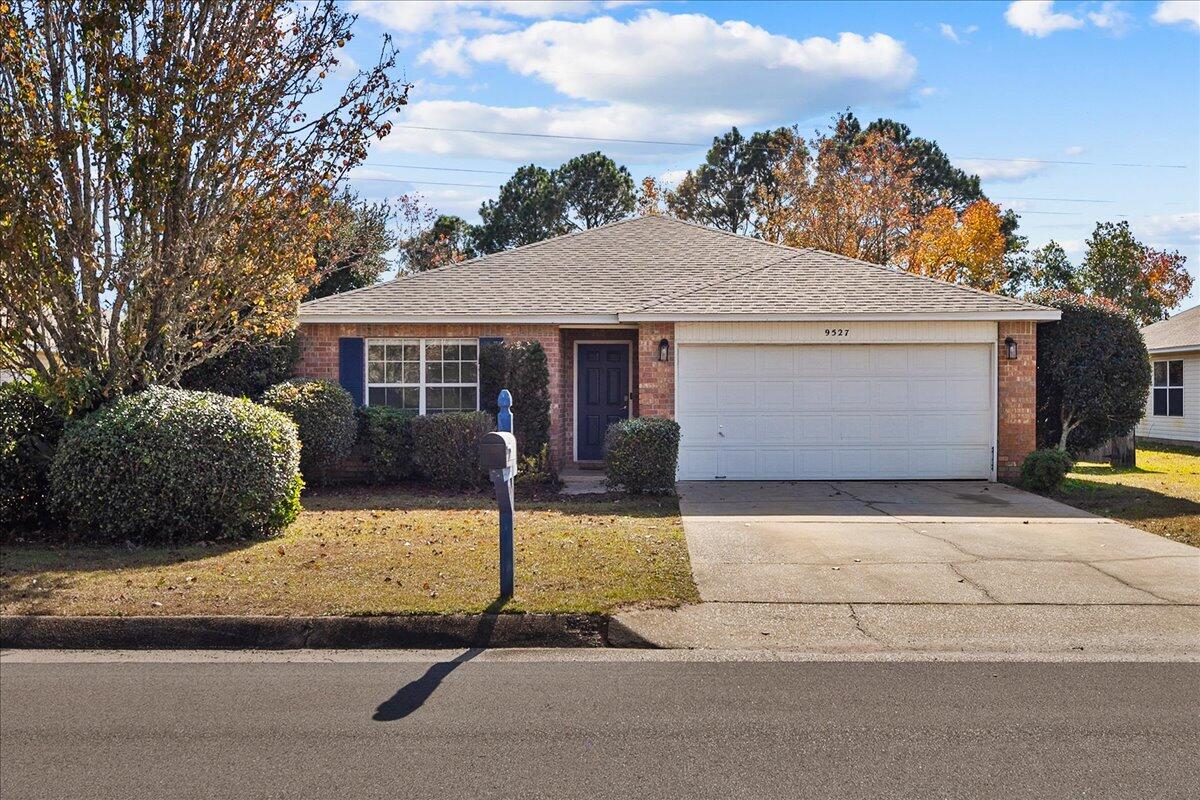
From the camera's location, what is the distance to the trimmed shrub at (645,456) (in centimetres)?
1384

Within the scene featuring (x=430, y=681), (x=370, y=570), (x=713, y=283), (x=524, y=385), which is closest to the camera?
(x=430, y=681)

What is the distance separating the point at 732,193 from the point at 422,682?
1717 inches

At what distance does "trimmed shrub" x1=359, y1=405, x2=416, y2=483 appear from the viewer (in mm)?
15758

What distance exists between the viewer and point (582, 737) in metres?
5.23

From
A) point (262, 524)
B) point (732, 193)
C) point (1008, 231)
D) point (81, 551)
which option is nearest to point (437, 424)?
point (262, 524)

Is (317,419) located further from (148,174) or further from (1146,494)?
(1146,494)

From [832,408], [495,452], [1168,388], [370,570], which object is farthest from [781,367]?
[1168,388]

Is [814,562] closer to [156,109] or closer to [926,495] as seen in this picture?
[926,495]

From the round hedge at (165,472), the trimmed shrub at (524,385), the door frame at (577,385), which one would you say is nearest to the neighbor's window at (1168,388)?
the door frame at (577,385)

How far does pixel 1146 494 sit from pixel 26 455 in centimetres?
1383

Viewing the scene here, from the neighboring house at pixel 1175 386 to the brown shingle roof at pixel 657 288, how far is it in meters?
11.8

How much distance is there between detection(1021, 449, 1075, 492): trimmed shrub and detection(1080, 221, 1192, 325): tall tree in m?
36.5

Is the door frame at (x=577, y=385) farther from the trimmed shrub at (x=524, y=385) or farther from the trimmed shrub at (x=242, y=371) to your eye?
the trimmed shrub at (x=242, y=371)

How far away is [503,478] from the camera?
7691mm
